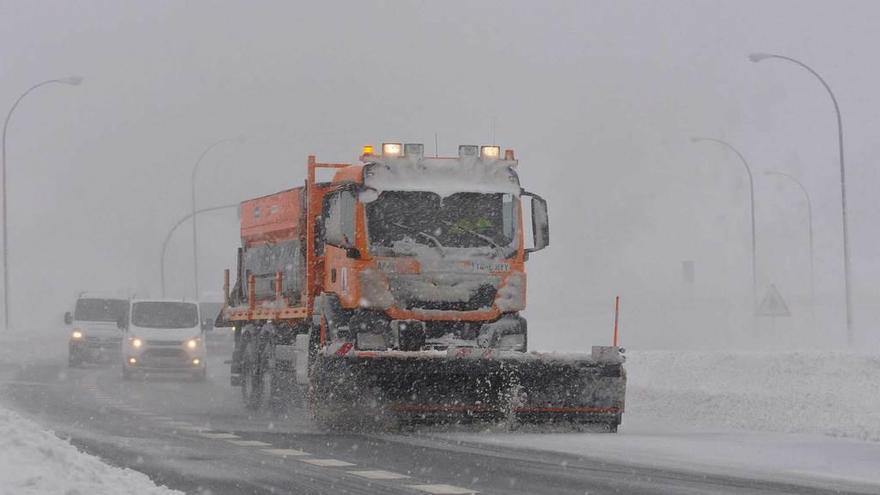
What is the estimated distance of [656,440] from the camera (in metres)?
16.8

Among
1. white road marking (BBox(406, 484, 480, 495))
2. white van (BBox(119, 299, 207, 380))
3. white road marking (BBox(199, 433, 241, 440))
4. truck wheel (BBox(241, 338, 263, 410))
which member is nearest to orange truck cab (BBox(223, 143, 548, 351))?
white road marking (BBox(199, 433, 241, 440))

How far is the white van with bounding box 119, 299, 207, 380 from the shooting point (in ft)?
112

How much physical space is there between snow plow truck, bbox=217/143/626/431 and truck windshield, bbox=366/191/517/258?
1cm

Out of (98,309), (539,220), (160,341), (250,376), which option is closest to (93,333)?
(98,309)

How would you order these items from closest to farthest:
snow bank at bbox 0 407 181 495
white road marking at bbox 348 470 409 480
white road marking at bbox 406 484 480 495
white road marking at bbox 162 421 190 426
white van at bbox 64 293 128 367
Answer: snow bank at bbox 0 407 181 495 < white road marking at bbox 406 484 480 495 < white road marking at bbox 348 470 409 480 < white road marking at bbox 162 421 190 426 < white van at bbox 64 293 128 367

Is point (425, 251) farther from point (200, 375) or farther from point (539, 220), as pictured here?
point (200, 375)

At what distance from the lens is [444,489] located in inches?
467

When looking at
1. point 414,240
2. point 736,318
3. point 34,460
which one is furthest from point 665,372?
point 736,318

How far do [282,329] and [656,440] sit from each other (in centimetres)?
678

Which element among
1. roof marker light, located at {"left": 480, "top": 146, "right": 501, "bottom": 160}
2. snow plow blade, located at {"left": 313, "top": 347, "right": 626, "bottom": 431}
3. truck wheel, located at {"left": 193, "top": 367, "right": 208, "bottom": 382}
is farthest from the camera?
truck wheel, located at {"left": 193, "top": 367, "right": 208, "bottom": 382}

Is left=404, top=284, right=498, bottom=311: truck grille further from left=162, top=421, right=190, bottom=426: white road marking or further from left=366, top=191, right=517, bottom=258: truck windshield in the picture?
left=162, top=421, right=190, bottom=426: white road marking

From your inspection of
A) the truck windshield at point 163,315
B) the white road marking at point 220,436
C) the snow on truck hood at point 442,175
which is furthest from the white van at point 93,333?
the white road marking at point 220,436

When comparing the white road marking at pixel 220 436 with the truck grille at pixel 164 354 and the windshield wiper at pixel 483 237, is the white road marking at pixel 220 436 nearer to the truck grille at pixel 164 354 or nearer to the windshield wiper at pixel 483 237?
the windshield wiper at pixel 483 237

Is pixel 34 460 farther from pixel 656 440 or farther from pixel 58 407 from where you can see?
pixel 58 407
